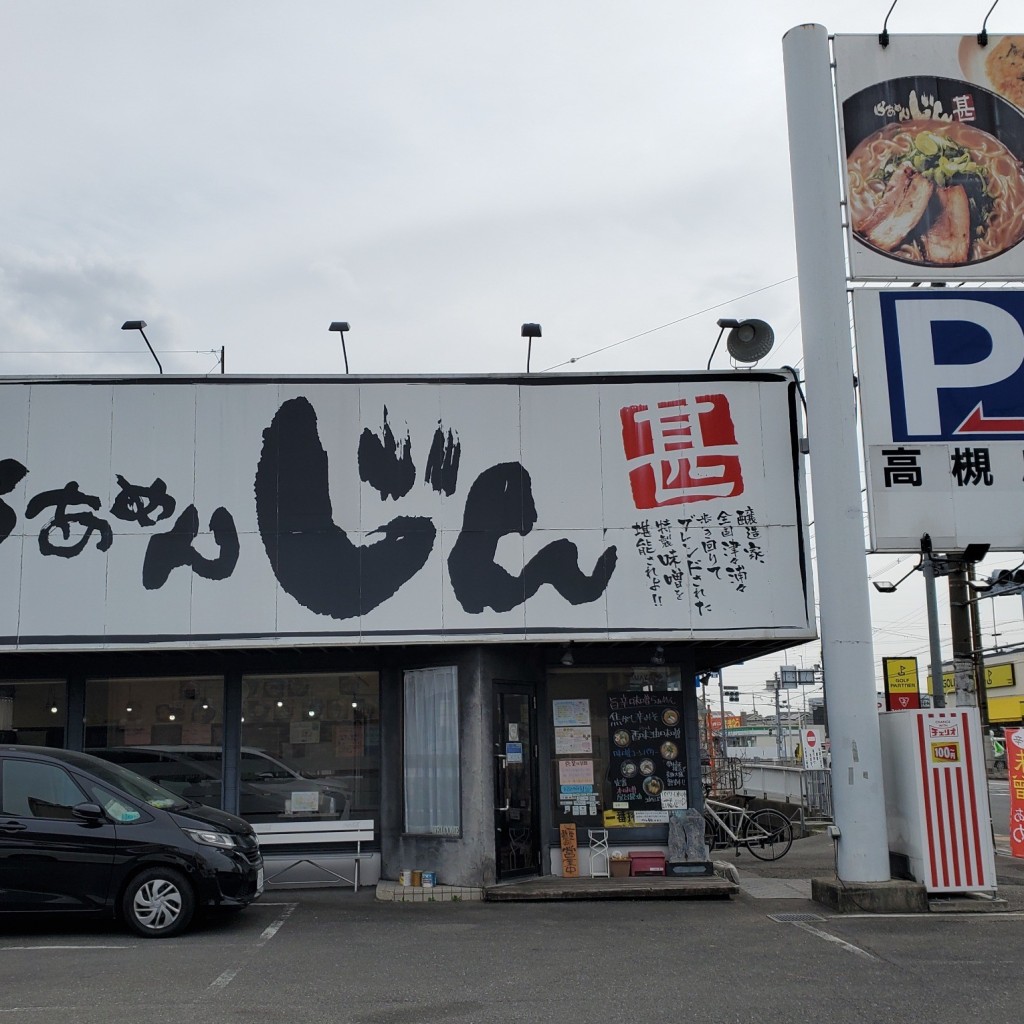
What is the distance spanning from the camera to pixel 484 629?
12750 mm

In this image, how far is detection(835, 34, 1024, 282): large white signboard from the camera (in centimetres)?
1325

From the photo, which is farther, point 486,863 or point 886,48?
point 886,48

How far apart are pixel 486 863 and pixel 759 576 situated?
455 cm

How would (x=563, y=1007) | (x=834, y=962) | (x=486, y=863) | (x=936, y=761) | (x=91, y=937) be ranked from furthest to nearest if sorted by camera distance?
(x=486, y=863) < (x=936, y=761) < (x=91, y=937) < (x=834, y=962) < (x=563, y=1007)

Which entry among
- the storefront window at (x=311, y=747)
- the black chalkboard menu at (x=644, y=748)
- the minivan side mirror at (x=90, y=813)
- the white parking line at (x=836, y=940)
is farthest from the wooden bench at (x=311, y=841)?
the white parking line at (x=836, y=940)

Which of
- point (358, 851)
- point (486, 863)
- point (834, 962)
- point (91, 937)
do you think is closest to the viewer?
point (834, 962)

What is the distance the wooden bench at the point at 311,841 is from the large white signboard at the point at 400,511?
8.11 feet

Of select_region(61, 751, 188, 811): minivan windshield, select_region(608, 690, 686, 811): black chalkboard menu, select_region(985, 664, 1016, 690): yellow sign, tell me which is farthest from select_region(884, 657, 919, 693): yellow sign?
select_region(985, 664, 1016, 690): yellow sign

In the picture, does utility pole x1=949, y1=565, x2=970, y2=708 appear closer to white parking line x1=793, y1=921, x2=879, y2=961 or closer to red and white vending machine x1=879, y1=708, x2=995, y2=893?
red and white vending machine x1=879, y1=708, x2=995, y2=893

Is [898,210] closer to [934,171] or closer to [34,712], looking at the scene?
[934,171]

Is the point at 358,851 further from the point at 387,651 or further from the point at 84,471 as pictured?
the point at 84,471

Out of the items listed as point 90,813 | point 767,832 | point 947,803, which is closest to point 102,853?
point 90,813

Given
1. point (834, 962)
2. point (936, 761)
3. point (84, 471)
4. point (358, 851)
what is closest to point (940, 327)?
point (936, 761)

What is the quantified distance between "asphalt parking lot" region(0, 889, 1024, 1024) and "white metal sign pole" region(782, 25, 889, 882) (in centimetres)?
123
